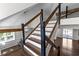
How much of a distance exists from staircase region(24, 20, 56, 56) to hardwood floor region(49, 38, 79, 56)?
172 millimetres

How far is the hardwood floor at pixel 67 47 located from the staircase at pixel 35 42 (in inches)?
6.8

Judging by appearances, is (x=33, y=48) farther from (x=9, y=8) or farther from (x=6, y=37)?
(x=9, y=8)

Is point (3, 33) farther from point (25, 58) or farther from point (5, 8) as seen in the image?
point (25, 58)

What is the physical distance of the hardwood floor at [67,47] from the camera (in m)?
1.35

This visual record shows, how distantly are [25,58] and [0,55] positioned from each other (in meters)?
0.31

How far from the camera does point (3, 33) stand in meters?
1.27

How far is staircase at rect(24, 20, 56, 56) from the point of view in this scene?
4.43 ft

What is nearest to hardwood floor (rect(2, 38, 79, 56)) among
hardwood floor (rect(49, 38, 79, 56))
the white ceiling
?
hardwood floor (rect(49, 38, 79, 56))

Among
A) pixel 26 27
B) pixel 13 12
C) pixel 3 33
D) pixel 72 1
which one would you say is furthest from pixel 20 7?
pixel 72 1

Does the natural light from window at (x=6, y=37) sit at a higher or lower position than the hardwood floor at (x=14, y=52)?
higher

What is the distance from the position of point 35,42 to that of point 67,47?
0.42m

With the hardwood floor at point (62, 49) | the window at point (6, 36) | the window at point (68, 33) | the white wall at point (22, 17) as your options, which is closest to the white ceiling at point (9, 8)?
the white wall at point (22, 17)

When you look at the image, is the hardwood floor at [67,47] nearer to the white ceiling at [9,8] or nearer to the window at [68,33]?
the window at [68,33]

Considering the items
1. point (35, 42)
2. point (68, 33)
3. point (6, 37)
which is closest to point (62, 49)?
point (68, 33)
